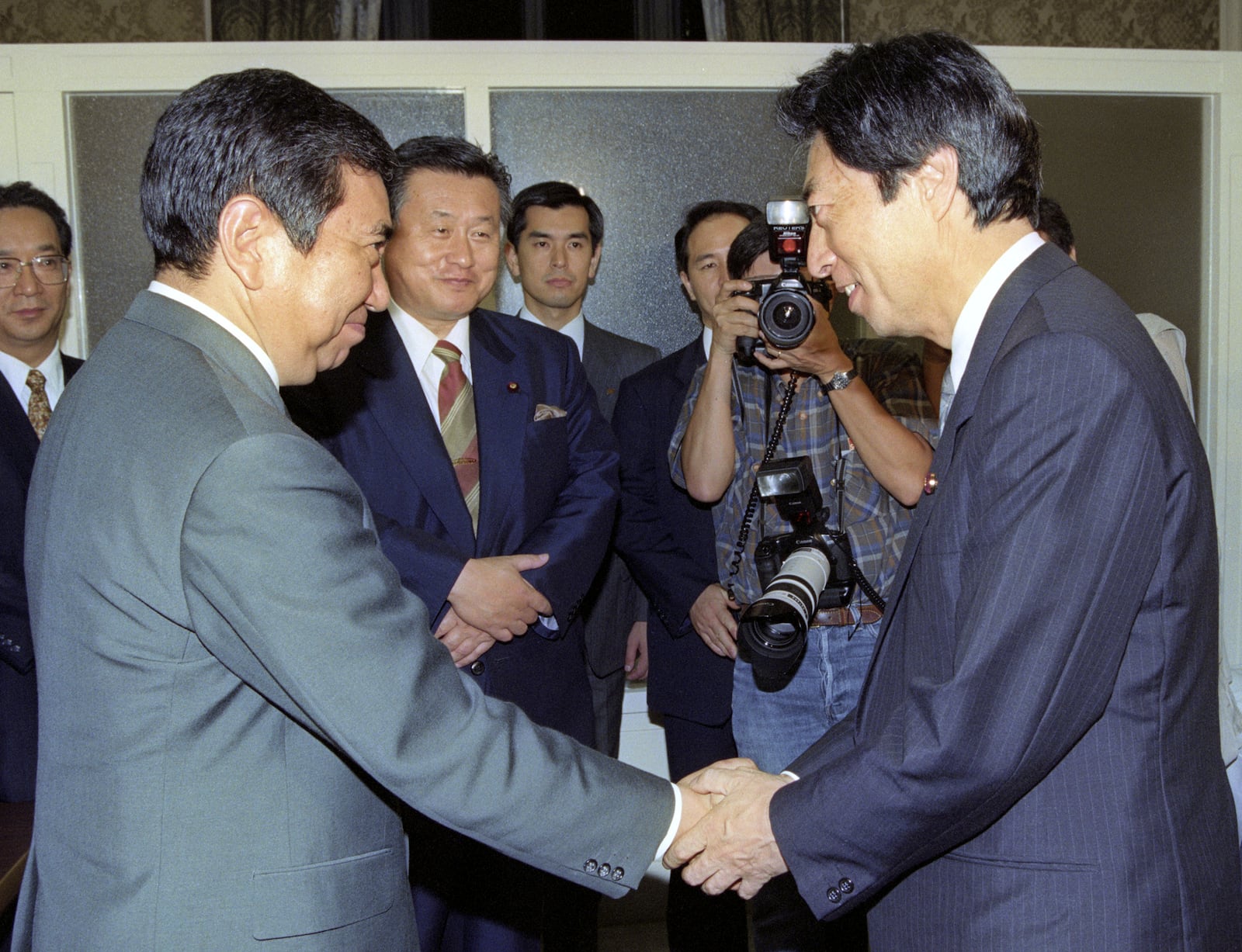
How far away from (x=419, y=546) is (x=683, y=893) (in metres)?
1.00

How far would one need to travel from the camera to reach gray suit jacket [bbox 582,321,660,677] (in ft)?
8.91

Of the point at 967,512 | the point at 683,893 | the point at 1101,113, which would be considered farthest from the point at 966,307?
the point at 1101,113

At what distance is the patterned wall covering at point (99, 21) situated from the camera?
165 inches

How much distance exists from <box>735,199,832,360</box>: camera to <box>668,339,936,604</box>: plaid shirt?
161 millimetres

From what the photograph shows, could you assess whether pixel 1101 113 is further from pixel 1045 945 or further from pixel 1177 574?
pixel 1045 945

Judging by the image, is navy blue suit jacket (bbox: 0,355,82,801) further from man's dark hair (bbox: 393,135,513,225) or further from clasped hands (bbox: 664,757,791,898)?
clasped hands (bbox: 664,757,791,898)

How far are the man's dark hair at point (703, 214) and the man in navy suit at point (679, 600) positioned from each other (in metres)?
0.24

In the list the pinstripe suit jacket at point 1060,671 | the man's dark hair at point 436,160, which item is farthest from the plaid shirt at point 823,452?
the pinstripe suit jacket at point 1060,671

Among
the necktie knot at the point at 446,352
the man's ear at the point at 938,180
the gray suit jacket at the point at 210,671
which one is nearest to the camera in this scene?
the gray suit jacket at the point at 210,671

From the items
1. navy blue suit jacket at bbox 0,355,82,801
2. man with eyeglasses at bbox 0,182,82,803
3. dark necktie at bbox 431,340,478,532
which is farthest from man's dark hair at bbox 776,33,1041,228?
man with eyeglasses at bbox 0,182,82,803

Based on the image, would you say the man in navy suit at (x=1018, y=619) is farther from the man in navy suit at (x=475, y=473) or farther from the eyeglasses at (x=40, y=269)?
the eyeglasses at (x=40, y=269)

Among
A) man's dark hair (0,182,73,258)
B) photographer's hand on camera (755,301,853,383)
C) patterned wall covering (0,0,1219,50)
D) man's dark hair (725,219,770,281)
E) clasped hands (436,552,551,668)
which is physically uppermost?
patterned wall covering (0,0,1219,50)

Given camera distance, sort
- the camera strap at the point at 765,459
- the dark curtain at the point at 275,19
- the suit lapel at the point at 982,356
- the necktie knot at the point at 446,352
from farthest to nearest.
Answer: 1. the dark curtain at the point at 275,19
2. the necktie knot at the point at 446,352
3. the camera strap at the point at 765,459
4. the suit lapel at the point at 982,356

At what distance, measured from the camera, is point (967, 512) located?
3.95ft
